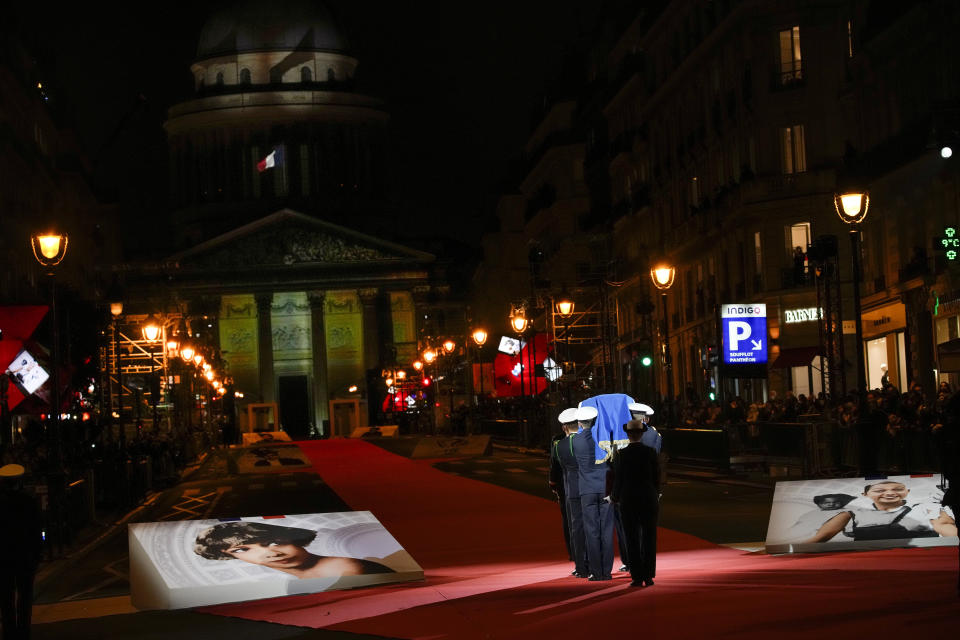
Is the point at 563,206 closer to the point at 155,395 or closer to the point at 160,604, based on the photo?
the point at 155,395

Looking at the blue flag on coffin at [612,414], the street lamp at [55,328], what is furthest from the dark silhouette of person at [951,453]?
the street lamp at [55,328]

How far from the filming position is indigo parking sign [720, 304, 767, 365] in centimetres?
4662

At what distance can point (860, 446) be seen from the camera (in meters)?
27.7

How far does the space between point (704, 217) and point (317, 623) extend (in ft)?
168

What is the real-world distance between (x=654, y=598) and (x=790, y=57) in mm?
44320

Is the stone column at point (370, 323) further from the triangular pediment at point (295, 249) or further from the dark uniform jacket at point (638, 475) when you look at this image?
the dark uniform jacket at point (638, 475)

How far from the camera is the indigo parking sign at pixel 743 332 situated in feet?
153

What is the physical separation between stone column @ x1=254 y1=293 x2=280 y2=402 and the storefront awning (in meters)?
86.9

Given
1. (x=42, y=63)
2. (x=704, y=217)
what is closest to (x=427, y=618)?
(x=704, y=217)

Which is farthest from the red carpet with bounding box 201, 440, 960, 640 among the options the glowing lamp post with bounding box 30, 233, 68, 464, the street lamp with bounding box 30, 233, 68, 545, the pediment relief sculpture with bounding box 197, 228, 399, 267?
the pediment relief sculpture with bounding box 197, 228, 399, 267

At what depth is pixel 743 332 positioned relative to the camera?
154 ft

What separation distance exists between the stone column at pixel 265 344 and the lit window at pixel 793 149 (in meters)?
86.8

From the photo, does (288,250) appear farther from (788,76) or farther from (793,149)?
(788,76)

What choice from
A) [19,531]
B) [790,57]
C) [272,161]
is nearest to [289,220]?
[272,161]
